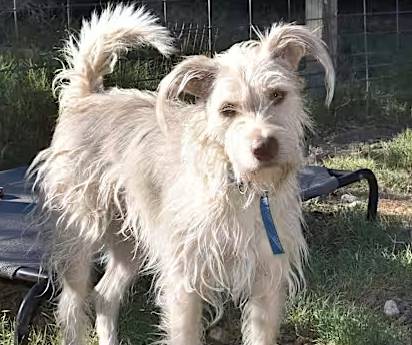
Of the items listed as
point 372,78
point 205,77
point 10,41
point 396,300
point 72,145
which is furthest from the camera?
point 372,78

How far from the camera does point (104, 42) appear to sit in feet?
10.9

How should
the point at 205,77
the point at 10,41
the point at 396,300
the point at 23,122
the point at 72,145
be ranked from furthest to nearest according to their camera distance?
1. the point at 10,41
2. the point at 23,122
3. the point at 396,300
4. the point at 72,145
5. the point at 205,77

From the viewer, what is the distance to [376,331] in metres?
3.32

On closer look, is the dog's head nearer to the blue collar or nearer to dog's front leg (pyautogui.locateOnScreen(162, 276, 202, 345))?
the blue collar

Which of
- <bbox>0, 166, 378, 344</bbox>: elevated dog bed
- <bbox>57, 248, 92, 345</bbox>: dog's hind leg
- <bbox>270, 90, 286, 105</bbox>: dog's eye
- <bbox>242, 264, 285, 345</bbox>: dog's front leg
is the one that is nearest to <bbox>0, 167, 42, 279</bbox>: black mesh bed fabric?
<bbox>0, 166, 378, 344</bbox>: elevated dog bed

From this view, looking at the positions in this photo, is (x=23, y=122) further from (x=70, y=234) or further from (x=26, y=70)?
(x=70, y=234)

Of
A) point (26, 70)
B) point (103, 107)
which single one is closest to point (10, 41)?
point (26, 70)

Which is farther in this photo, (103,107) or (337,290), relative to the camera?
(337,290)

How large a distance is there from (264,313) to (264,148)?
79cm

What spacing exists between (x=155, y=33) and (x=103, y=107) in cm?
35

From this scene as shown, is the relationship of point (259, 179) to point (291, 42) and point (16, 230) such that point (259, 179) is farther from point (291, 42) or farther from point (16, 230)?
point (16, 230)

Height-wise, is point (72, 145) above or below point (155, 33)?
below

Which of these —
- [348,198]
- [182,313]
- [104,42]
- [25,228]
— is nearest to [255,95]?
[182,313]

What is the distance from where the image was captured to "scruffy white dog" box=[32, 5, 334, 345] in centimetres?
265
